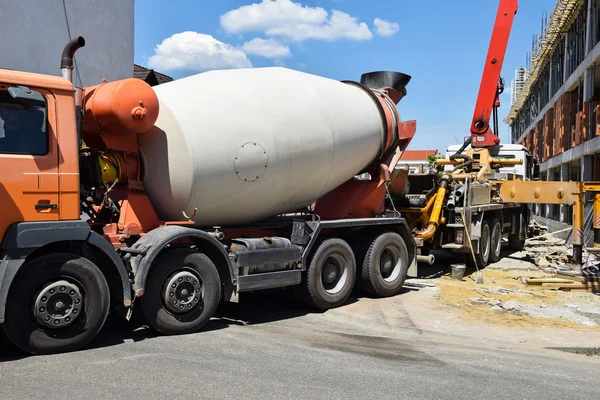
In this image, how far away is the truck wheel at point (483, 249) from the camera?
13.6m

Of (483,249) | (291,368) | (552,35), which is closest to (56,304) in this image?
(291,368)

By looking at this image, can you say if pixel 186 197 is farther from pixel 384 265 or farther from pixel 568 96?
pixel 568 96

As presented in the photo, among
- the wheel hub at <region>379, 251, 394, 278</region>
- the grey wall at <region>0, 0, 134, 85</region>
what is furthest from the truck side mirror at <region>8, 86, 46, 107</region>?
the grey wall at <region>0, 0, 134, 85</region>

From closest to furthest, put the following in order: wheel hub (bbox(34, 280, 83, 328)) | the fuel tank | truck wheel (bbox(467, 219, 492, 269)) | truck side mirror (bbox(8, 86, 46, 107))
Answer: truck side mirror (bbox(8, 86, 46, 107)), wheel hub (bbox(34, 280, 83, 328)), the fuel tank, truck wheel (bbox(467, 219, 492, 269))

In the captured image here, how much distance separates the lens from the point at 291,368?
5680 millimetres

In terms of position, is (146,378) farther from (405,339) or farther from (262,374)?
(405,339)

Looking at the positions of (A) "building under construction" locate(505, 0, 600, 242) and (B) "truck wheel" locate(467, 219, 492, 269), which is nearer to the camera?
(B) "truck wheel" locate(467, 219, 492, 269)

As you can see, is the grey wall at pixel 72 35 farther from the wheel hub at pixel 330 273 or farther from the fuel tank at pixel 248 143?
the wheel hub at pixel 330 273

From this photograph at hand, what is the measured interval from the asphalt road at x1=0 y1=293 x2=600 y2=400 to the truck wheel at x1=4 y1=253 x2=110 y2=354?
193mm

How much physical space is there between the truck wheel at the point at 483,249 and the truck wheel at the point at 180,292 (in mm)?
8051

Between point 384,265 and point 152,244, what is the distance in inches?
177

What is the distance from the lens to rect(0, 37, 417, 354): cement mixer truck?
585 cm

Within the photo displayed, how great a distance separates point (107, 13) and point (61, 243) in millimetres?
11986

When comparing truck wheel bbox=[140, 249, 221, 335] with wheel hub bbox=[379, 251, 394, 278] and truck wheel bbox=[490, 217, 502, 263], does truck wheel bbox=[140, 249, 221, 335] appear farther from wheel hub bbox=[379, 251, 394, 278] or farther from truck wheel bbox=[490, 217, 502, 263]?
truck wheel bbox=[490, 217, 502, 263]
